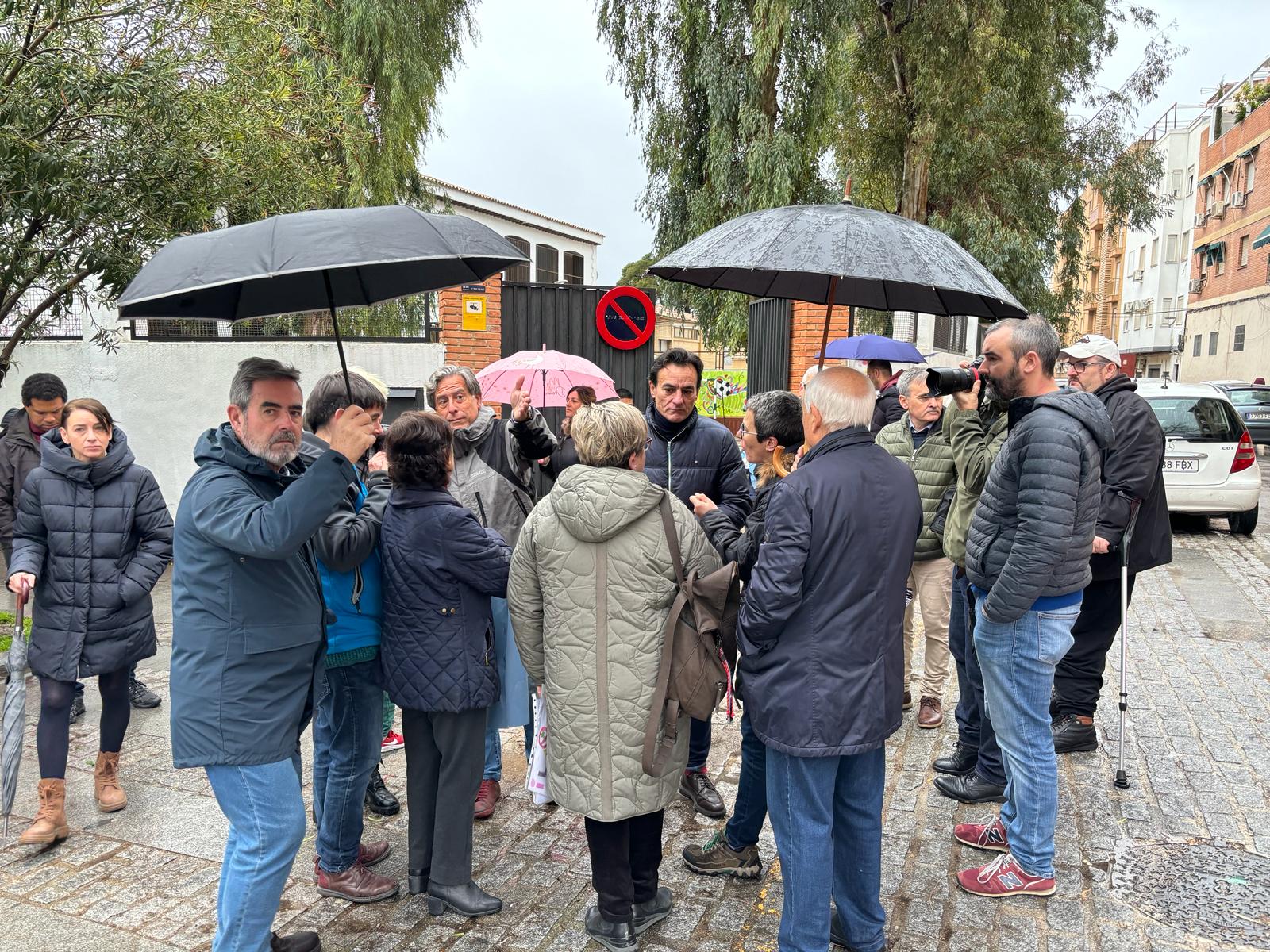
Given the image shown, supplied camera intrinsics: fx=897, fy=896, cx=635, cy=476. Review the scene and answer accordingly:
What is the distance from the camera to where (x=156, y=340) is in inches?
375

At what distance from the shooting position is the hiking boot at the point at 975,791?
409cm

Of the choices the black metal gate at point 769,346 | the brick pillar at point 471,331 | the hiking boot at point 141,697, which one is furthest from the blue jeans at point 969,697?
the brick pillar at point 471,331

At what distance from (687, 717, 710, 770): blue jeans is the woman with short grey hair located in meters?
0.98

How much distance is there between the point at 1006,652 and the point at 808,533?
3.91 ft

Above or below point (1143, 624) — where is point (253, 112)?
above

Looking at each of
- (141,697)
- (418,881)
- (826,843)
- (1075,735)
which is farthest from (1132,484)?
(141,697)

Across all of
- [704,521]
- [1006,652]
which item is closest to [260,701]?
[704,521]

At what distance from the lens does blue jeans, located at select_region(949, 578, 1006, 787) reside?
4.12 m

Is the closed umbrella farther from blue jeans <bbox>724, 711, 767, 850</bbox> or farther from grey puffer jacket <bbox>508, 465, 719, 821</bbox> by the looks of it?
blue jeans <bbox>724, 711, 767, 850</bbox>

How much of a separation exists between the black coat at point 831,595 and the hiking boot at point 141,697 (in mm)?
4197

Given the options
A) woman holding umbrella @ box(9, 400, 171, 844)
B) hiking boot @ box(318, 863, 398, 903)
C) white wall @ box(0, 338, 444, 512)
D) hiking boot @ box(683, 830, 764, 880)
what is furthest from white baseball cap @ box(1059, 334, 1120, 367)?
white wall @ box(0, 338, 444, 512)

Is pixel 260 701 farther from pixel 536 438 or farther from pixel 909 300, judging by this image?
pixel 909 300

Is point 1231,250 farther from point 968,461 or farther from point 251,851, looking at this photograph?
point 251,851

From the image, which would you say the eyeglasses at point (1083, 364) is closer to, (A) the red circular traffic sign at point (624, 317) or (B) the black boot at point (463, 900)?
(B) the black boot at point (463, 900)
